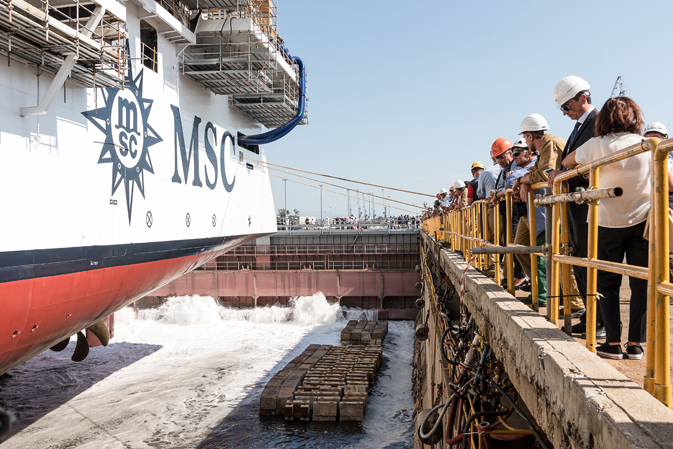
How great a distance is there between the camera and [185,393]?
584 inches

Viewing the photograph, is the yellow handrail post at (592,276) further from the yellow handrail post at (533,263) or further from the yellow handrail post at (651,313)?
the yellow handrail post at (533,263)

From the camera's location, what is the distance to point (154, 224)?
384 inches

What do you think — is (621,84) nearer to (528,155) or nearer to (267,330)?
(267,330)

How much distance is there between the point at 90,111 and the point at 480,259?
7.17 meters

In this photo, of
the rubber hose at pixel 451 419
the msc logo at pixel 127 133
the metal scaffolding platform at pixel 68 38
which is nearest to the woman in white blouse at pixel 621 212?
the rubber hose at pixel 451 419

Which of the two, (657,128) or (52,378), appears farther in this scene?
(52,378)

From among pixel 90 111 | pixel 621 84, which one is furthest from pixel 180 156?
pixel 621 84

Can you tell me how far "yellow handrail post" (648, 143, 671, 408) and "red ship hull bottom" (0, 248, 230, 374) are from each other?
24.0 feet

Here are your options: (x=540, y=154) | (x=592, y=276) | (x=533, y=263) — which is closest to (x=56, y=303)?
(x=533, y=263)

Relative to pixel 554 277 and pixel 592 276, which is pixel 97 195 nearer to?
pixel 554 277

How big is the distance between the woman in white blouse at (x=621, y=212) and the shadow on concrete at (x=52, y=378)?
44.8ft

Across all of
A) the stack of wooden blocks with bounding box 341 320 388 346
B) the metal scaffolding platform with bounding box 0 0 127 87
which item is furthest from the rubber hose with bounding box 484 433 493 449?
the stack of wooden blocks with bounding box 341 320 388 346

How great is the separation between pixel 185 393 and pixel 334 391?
544 centimetres

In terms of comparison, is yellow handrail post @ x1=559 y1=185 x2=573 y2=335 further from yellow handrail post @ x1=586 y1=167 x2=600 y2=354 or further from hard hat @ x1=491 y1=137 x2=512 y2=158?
hard hat @ x1=491 y1=137 x2=512 y2=158
